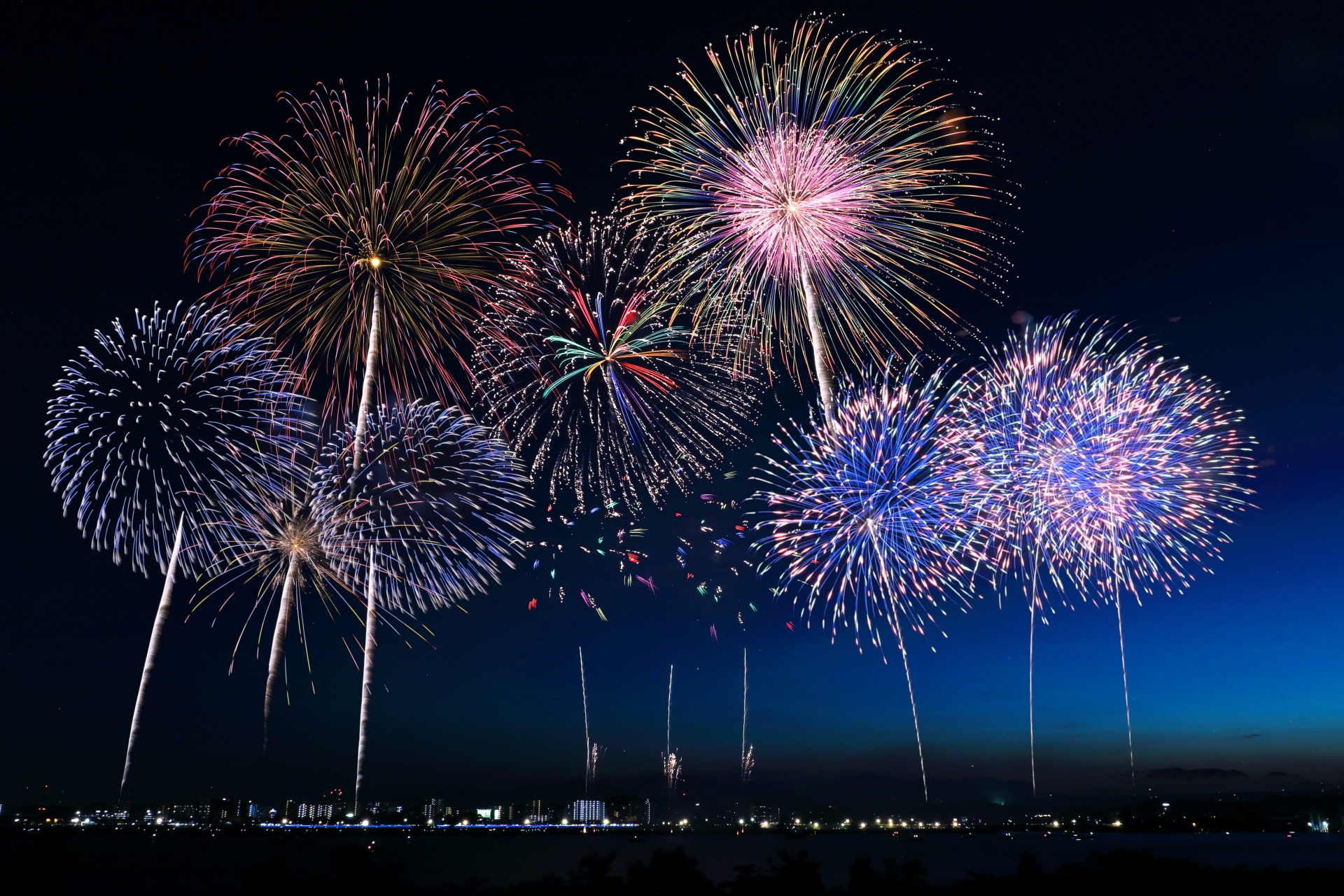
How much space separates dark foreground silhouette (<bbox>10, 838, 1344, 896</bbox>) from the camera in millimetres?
29688

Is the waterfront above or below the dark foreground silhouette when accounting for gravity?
below

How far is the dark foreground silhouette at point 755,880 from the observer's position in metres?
29.7

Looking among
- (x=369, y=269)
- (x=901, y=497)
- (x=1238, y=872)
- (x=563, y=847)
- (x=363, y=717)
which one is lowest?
(x=563, y=847)

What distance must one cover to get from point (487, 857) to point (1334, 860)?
125016mm

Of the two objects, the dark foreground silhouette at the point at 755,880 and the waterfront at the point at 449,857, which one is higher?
the dark foreground silhouette at the point at 755,880

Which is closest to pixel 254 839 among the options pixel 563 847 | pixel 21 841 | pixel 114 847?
pixel 114 847

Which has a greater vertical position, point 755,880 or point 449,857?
point 755,880

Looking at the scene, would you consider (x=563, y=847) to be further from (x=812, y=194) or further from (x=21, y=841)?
(x=812, y=194)

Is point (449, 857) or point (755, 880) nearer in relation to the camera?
point (755, 880)

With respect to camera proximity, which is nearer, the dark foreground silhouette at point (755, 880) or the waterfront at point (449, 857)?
the dark foreground silhouette at point (755, 880)

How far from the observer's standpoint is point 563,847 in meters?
177

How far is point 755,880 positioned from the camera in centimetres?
3697

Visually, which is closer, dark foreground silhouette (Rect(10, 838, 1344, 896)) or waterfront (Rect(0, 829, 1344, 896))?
dark foreground silhouette (Rect(10, 838, 1344, 896))

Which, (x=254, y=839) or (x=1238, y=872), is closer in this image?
(x=1238, y=872)
